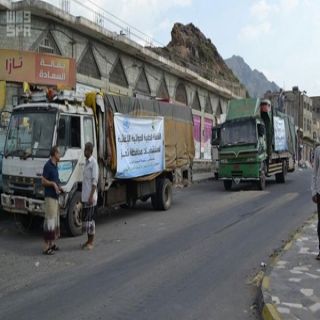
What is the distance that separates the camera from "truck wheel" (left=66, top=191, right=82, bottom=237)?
10.4m

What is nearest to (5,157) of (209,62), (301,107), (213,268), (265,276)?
(213,268)

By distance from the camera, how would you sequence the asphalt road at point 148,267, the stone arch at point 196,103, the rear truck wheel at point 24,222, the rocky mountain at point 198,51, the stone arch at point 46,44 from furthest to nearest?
1. the rocky mountain at point 198,51
2. the stone arch at point 196,103
3. the stone arch at point 46,44
4. the rear truck wheel at point 24,222
5. the asphalt road at point 148,267

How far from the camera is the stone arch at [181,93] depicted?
34656 mm

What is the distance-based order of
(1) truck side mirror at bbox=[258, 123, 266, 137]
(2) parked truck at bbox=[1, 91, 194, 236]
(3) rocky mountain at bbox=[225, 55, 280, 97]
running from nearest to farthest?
(2) parked truck at bbox=[1, 91, 194, 236] < (1) truck side mirror at bbox=[258, 123, 266, 137] < (3) rocky mountain at bbox=[225, 55, 280, 97]

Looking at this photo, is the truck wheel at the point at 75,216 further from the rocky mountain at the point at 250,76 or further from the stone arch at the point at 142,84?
the rocky mountain at the point at 250,76

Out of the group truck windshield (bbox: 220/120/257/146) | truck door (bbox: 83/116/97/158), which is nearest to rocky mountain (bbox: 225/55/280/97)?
truck windshield (bbox: 220/120/257/146)

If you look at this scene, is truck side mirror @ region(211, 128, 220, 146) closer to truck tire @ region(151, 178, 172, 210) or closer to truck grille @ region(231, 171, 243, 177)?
truck grille @ region(231, 171, 243, 177)

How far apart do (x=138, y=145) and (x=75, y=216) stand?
10.9 feet

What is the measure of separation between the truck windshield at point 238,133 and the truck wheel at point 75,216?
11.2 meters

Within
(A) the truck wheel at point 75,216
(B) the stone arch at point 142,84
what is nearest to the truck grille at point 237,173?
(B) the stone arch at point 142,84

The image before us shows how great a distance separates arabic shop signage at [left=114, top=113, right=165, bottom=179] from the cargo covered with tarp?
18 centimetres

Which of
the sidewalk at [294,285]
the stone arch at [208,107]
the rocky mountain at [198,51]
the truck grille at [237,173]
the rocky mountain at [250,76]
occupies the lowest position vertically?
the sidewalk at [294,285]

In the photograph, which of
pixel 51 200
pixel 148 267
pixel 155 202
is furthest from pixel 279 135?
pixel 148 267

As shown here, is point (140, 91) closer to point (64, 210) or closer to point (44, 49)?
point (44, 49)
